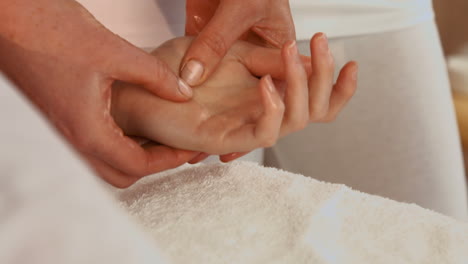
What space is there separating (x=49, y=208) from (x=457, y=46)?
1.82 metres

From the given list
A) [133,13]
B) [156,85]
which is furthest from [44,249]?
[133,13]

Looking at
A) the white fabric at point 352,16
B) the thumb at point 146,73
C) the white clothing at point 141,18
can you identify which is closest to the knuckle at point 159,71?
the thumb at point 146,73

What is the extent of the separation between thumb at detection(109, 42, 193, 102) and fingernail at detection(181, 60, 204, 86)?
0.11 ft

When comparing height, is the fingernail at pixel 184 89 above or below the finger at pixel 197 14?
above

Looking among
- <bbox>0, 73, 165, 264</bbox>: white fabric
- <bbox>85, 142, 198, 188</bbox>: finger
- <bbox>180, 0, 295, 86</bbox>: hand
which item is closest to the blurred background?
<bbox>180, 0, 295, 86</bbox>: hand

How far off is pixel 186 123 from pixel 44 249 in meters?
0.40

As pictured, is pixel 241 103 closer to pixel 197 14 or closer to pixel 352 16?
pixel 197 14

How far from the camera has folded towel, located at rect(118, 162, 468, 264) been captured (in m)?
0.37

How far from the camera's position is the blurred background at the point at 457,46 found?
1.75 meters

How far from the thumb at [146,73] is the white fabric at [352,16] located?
349 millimetres

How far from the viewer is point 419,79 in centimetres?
88

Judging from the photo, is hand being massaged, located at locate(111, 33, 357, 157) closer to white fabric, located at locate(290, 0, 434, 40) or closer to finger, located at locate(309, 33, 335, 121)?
finger, located at locate(309, 33, 335, 121)

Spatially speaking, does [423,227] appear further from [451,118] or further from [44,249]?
[451,118]

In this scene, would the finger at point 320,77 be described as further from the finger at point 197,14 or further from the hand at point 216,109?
the finger at point 197,14
